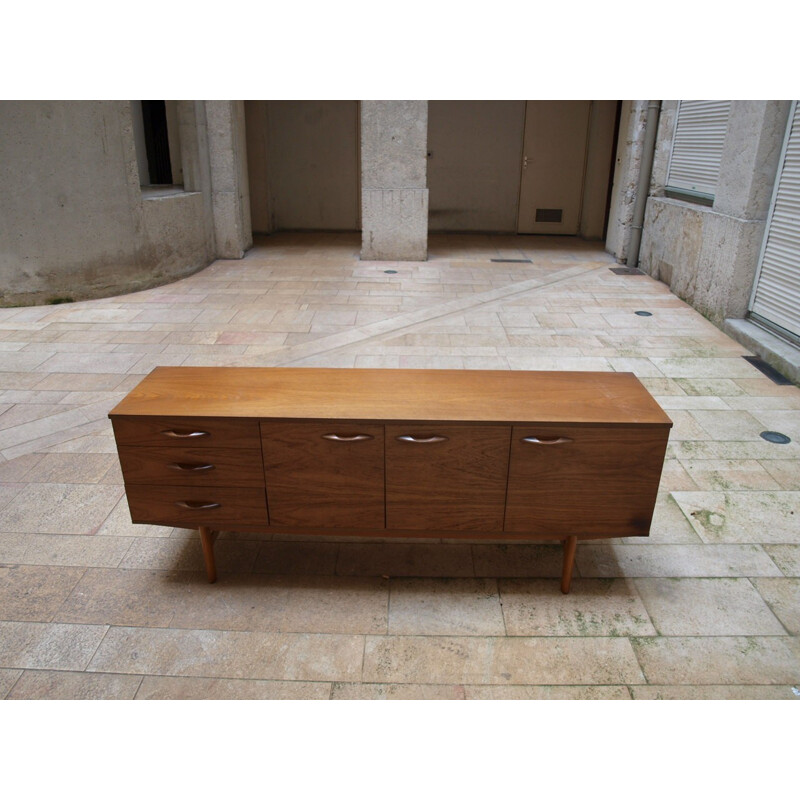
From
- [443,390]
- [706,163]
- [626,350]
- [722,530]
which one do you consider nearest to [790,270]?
[626,350]

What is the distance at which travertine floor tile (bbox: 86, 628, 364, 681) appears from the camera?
2.77m

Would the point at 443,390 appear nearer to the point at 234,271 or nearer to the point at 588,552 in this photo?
the point at 588,552

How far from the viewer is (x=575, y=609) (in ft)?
10.3

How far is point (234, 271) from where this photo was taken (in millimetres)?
9469

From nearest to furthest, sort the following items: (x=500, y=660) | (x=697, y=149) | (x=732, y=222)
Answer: (x=500, y=660), (x=732, y=222), (x=697, y=149)

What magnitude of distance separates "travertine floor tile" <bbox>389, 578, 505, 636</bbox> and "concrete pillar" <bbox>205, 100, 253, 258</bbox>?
7.85m

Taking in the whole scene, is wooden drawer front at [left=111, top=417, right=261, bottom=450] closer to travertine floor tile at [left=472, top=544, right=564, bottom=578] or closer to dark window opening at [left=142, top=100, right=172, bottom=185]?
travertine floor tile at [left=472, top=544, right=564, bottom=578]

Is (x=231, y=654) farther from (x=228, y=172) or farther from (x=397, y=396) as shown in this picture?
(x=228, y=172)

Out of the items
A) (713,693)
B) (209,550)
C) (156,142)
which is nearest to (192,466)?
(209,550)

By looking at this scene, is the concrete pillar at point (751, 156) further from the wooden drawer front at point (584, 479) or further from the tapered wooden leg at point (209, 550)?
the tapered wooden leg at point (209, 550)

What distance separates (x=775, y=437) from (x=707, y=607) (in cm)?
213

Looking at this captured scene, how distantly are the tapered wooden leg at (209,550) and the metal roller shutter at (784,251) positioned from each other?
5.52m

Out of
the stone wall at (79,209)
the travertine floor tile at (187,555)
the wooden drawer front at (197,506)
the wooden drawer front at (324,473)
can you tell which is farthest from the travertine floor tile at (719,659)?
the stone wall at (79,209)

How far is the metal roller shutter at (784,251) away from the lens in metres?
6.20
